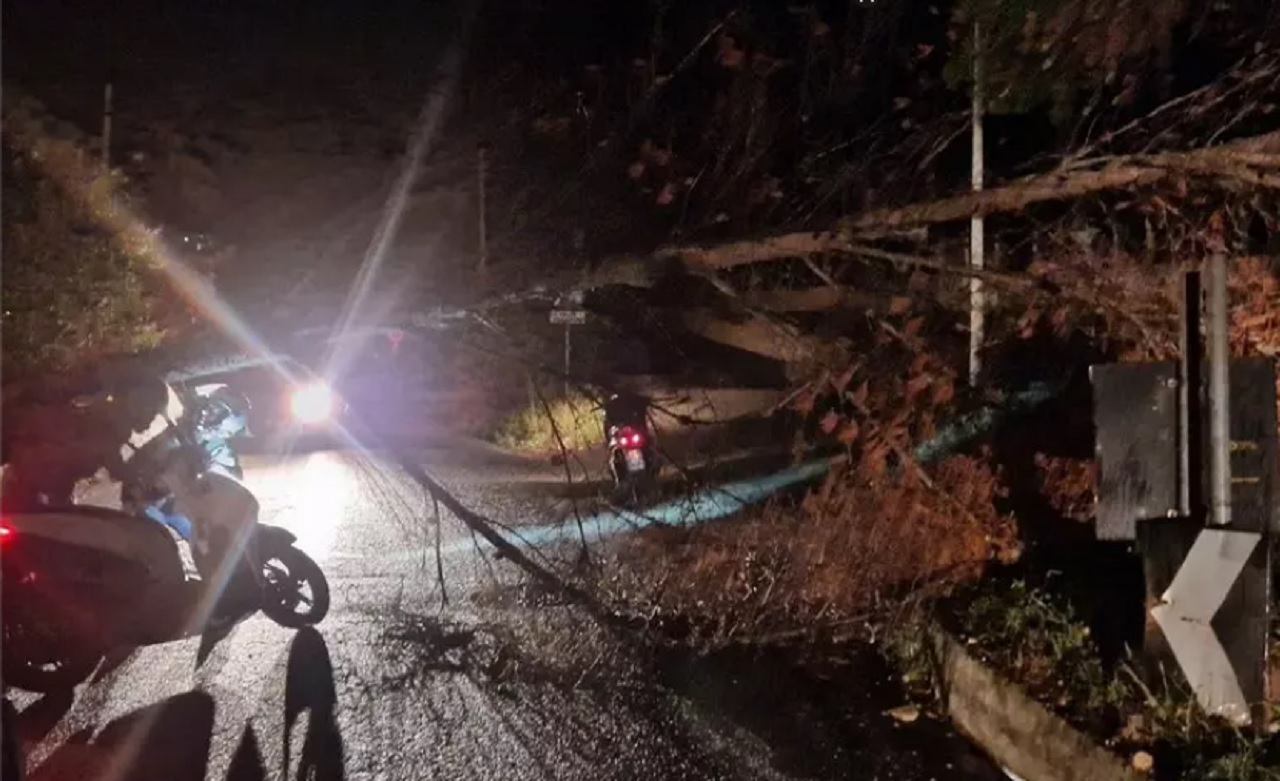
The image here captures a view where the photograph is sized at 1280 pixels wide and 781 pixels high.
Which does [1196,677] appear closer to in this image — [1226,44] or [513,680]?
[513,680]

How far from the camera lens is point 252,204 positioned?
18734 mm

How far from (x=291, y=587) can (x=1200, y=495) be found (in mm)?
5415

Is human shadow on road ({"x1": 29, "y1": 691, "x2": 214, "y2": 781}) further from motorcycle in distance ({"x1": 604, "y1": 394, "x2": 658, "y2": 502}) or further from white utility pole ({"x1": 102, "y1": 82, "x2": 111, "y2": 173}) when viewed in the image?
white utility pole ({"x1": 102, "y1": 82, "x2": 111, "y2": 173})

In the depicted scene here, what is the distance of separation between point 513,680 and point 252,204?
13.9 metres

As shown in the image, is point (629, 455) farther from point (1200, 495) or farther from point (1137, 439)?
point (1200, 495)

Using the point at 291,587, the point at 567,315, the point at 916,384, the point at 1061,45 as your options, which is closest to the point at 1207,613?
the point at 916,384

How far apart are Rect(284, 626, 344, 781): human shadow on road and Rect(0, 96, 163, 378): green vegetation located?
2184mm

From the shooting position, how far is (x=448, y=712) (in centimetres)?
632

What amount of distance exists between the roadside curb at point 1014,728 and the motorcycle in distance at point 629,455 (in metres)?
4.61

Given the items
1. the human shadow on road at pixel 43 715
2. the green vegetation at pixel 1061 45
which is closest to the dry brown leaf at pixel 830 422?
the green vegetation at pixel 1061 45

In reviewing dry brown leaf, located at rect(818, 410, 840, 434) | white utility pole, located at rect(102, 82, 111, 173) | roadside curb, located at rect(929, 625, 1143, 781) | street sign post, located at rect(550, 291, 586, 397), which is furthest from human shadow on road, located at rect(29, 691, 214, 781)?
white utility pole, located at rect(102, 82, 111, 173)

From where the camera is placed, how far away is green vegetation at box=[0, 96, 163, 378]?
6664 mm

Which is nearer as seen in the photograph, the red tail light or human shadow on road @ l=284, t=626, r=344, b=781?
human shadow on road @ l=284, t=626, r=344, b=781

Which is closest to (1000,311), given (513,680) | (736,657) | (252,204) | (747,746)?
(736,657)
